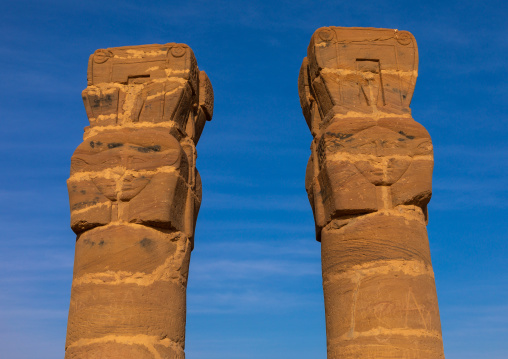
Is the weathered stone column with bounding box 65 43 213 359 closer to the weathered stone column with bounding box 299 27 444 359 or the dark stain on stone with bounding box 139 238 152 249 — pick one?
the dark stain on stone with bounding box 139 238 152 249

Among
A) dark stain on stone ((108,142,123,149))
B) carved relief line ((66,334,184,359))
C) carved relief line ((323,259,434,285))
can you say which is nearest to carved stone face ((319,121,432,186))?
carved relief line ((323,259,434,285))

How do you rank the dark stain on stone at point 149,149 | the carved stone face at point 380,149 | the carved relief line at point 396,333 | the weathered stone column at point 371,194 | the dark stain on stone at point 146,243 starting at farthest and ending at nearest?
the dark stain on stone at point 149,149
the carved stone face at point 380,149
the dark stain on stone at point 146,243
the weathered stone column at point 371,194
the carved relief line at point 396,333

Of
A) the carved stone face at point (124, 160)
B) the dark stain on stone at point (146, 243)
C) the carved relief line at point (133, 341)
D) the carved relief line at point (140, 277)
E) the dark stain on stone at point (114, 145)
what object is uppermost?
the dark stain on stone at point (114, 145)

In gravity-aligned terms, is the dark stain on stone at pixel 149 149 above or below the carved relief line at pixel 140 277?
above

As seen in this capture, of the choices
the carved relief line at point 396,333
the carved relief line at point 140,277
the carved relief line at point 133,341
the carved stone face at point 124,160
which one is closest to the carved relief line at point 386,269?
the carved relief line at point 396,333

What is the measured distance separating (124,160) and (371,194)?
2.40 meters

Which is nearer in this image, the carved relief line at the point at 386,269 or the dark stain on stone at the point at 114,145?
the carved relief line at the point at 386,269

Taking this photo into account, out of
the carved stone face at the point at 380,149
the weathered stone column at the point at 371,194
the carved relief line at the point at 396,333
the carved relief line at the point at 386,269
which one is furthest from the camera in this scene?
the carved stone face at the point at 380,149

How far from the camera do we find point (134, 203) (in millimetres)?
5520

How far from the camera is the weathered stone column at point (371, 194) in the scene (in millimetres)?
5023

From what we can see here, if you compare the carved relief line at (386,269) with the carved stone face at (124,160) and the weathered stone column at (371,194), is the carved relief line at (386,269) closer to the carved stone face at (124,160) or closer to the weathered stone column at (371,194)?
the weathered stone column at (371,194)

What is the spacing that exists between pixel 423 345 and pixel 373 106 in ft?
7.81

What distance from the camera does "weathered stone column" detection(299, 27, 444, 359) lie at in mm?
5023

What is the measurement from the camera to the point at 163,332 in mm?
5164
